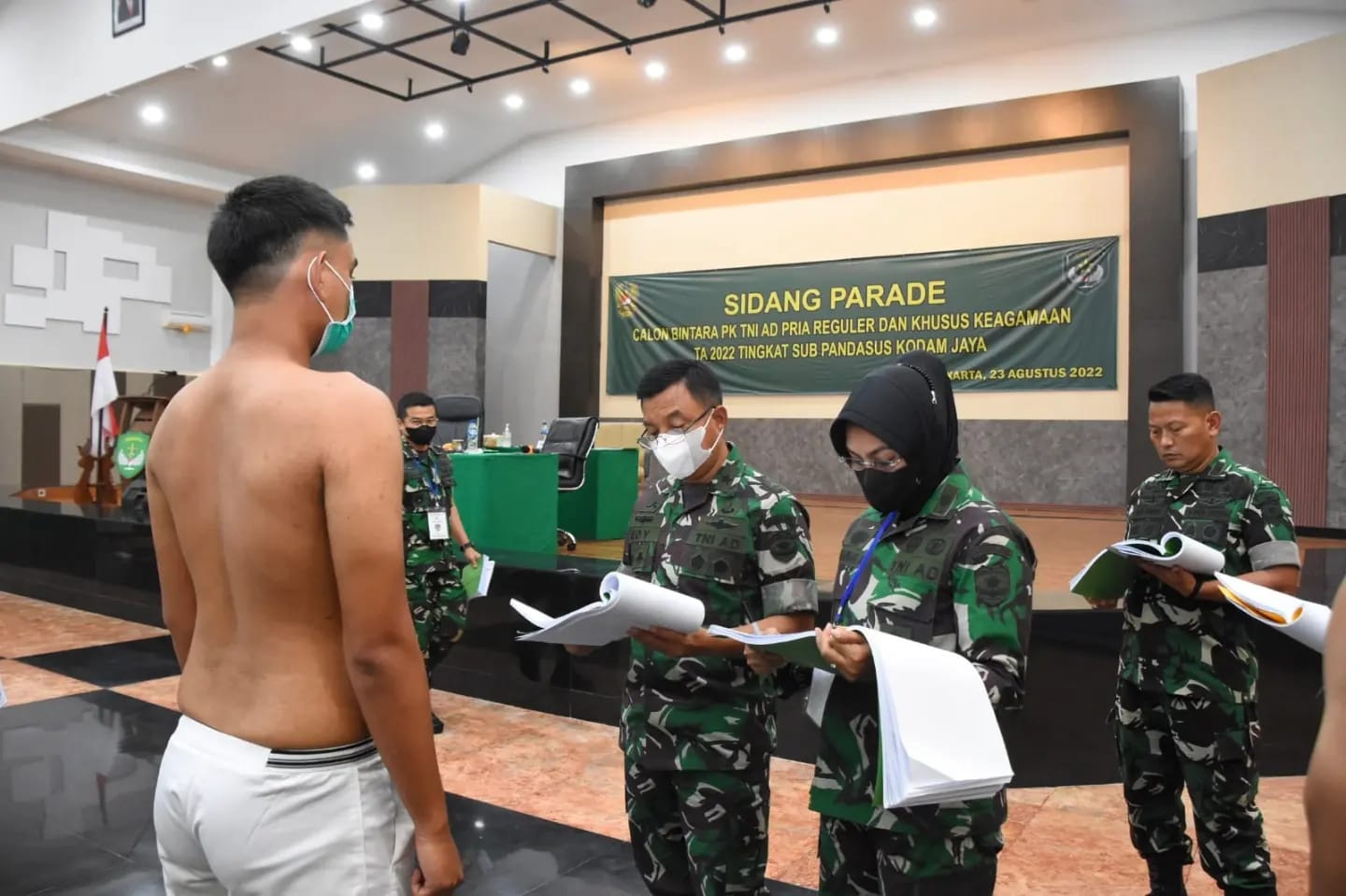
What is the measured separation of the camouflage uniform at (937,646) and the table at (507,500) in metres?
3.87

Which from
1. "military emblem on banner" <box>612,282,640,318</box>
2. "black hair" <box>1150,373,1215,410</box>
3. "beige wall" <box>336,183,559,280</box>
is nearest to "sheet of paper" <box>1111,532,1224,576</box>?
"black hair" <box>1150,373,1215,410</box>

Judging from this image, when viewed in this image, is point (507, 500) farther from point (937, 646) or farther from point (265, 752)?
point (265, 752)

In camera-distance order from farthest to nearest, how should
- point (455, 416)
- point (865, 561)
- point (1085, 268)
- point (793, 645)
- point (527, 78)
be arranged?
point (527, 78) → point (1085, 268) → point (455, 416) → point (865, 561) → point (793, 645)

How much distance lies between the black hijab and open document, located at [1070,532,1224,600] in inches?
34.8

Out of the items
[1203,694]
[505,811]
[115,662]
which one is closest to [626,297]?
[115,662]

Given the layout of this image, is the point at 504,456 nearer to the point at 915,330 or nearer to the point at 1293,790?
the point at 1293,790

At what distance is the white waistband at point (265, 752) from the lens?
100 cm

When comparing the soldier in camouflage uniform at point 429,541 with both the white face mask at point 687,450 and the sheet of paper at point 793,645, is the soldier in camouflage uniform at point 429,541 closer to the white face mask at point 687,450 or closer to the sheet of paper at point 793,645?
the white face mask at point 687,450

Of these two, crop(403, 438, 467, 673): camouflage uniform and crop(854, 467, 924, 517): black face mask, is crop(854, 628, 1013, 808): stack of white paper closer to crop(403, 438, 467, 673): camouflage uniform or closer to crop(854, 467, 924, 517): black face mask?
crop(854, 467, 924, 517): black face mask

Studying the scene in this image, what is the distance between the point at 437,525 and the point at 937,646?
99.9 inches

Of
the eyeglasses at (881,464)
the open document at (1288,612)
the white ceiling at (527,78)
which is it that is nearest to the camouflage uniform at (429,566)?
the eyeglasses at (881,464)

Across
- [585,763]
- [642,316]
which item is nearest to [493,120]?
[642,316]

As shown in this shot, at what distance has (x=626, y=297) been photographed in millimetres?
11383

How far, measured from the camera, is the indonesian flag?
805cm
